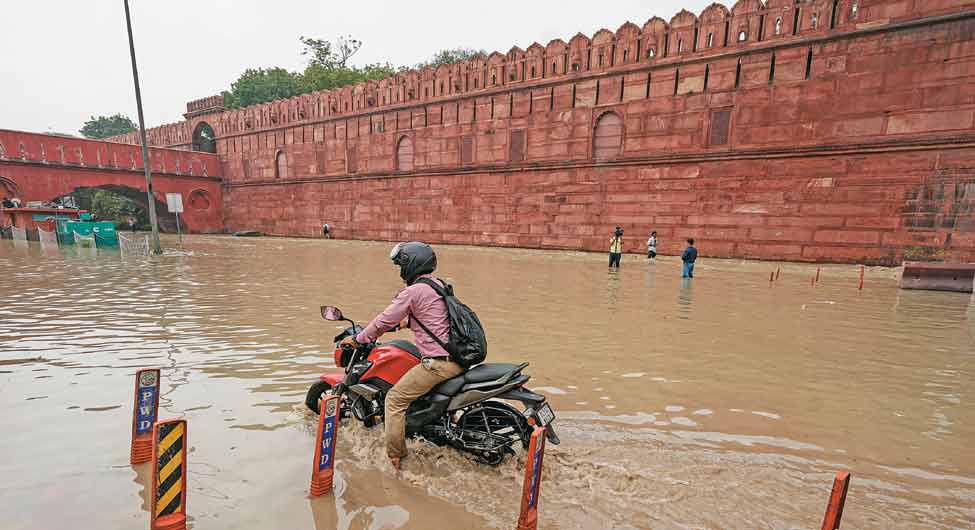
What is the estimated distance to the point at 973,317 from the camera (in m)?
7.36

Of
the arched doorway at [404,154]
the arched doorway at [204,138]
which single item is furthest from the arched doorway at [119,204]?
the arched doorway at [404,154]

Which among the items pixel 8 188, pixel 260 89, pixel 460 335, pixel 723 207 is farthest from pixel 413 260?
pixel 260 89

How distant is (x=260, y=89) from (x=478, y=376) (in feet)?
164

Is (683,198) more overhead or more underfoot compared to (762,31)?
more underfoot

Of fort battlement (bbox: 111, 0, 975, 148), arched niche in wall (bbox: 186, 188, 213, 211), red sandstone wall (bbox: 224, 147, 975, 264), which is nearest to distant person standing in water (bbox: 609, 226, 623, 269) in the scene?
red sandstone wall (bbox: 224, 147, 975, 264)

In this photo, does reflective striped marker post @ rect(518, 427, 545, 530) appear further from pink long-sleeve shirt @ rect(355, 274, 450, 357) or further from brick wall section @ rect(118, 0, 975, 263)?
brick wall section @ rect(118, 0, 975, 263)

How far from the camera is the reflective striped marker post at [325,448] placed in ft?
7.70

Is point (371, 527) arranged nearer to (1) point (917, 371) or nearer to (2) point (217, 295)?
(1) point (917, 371)

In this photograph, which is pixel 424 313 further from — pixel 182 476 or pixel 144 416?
pixel 144 416

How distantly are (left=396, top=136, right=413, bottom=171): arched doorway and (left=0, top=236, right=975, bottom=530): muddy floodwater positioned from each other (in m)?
18.7

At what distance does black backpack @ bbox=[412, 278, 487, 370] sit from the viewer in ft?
8.75

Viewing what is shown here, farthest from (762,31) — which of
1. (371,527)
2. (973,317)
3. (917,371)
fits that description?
(371,527)

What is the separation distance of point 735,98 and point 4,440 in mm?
20269

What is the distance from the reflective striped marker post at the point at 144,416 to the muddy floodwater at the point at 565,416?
85 millimetres
